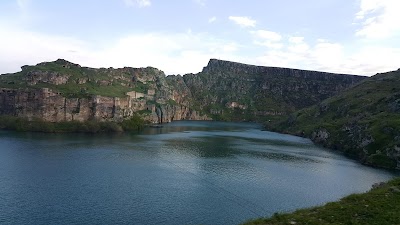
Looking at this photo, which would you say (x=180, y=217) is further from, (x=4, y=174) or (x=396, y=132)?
(x=396, y=132)

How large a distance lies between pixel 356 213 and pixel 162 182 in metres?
55.1

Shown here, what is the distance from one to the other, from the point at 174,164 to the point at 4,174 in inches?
1859

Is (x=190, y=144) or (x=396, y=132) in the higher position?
(x=396, y=132)

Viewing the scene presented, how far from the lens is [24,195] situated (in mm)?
69688

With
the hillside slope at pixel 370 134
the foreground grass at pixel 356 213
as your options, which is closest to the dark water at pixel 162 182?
the hillside slope at pixel 370 134

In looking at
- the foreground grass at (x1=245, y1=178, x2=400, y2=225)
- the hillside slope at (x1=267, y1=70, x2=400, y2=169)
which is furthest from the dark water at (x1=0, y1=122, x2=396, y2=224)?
the foreground grass at (x1=245, y1=178, x2=400, y2=225)

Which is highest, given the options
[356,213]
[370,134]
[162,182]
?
[370,134]

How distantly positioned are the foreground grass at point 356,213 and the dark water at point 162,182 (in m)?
23.1

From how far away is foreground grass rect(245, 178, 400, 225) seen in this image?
34.1 metres

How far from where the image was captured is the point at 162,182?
84.5 metres

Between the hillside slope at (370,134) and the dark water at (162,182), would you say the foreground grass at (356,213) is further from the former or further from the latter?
the hillside slope at (370,134)

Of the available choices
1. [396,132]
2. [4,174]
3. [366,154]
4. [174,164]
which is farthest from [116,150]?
[396,132]

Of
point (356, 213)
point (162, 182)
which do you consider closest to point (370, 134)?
point (162, 182)

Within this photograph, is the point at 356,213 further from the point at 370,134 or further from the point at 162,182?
the point at 370,134
